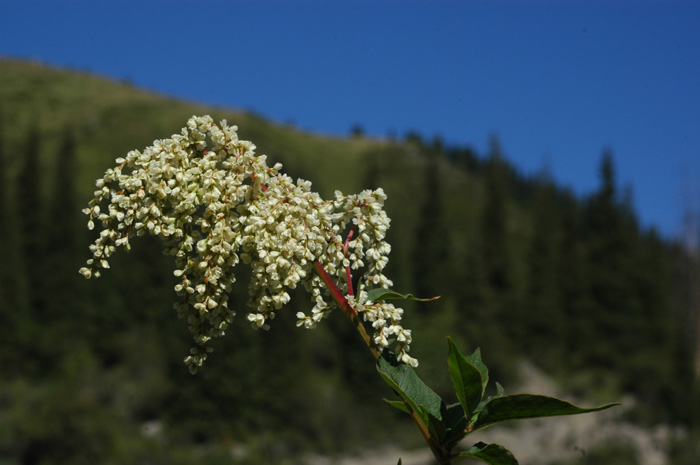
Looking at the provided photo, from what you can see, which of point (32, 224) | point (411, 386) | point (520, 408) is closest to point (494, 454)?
point (520, 408)

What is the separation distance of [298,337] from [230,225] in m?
33.5

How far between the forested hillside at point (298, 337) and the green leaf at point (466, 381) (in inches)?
926

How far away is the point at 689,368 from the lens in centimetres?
3456

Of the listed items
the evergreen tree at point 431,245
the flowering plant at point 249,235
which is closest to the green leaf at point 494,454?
the flowering plant at point 249,235

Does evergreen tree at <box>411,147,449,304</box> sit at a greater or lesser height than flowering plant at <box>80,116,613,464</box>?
greater

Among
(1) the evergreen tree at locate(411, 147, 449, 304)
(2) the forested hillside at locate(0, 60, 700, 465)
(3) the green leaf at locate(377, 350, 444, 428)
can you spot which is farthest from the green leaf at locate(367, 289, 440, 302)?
(1) the evergreen tree at locate(411, 147, 449, 304)

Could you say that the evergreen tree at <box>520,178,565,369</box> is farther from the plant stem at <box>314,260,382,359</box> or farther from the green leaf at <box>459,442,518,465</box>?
the green leaf at <box>459,442,518,465</box>

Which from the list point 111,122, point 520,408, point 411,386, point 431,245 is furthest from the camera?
point 111,122

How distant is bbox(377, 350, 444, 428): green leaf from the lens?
153 cm

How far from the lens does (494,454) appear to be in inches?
56.2

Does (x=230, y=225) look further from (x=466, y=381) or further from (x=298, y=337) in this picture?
(x=298, y=337)

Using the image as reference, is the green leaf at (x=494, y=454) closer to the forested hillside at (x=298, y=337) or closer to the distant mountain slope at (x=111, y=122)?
the forested hillside at (x=298, y=337)

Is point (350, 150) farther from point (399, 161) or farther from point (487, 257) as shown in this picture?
point (487, 257)

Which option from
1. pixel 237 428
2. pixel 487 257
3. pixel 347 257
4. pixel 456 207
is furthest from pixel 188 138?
pixel 456 207
